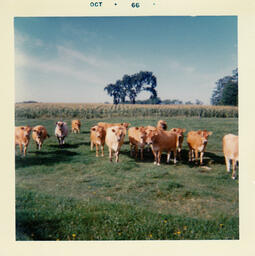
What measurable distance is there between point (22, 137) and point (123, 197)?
2.49 meters

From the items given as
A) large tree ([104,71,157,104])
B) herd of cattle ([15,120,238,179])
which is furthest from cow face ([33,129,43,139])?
large tree ([104,71,157,104])

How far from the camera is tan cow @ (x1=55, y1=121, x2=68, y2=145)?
511 cm

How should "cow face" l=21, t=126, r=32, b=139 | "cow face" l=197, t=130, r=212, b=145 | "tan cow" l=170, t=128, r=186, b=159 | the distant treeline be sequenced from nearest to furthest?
"cow face" l=21, t=126, r=32, b=139 < the distant treeline < "cow face" l=197, t=130, r=212, b=145 < "tan cow" l=170, t=128, r=186, b=159

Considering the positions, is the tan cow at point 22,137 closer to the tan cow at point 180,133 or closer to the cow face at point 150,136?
the cow face at point 150,136

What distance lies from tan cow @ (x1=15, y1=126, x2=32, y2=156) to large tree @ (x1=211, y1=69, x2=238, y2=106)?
13.7 ft

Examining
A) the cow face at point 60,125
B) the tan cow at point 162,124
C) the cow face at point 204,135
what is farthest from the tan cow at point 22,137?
the cow face at point 204,135

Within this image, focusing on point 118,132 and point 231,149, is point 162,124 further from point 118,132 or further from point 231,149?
point 231,149

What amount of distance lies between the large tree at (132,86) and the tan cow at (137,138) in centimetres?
109

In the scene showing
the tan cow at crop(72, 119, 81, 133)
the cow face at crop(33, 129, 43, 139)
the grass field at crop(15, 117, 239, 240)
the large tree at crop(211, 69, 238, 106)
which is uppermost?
the large tree at crop(211, 69, 238, 106)

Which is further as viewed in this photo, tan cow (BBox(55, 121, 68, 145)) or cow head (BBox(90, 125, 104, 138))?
cow head (BBox(90, 125, 104, 138))

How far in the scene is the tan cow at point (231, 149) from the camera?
13.3 feet

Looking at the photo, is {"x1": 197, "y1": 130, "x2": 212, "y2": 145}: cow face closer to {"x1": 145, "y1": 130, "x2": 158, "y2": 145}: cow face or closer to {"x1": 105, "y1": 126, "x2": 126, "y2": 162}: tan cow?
{"x1": 145, "y1": 130, "x2": 158, "y2": 145}: cow face

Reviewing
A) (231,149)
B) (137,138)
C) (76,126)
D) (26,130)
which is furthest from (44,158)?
(231,149)
